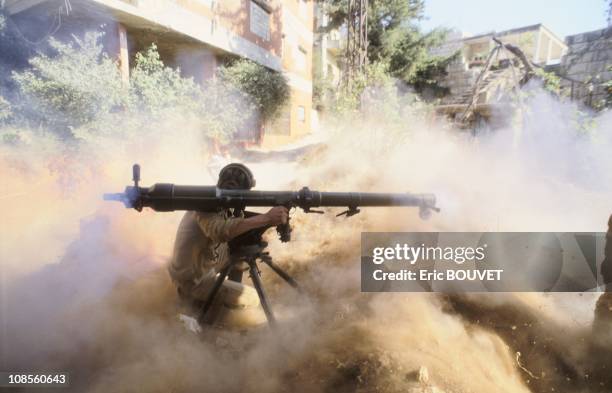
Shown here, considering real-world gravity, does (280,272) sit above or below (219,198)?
below

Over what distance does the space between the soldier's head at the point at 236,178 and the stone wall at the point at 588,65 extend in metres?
10.0

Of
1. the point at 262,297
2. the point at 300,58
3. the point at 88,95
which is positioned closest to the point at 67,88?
the point at 88,95

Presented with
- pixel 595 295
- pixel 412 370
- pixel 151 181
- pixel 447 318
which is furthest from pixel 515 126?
pixel 151 181

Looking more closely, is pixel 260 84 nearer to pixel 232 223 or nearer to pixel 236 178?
pixel 236 178

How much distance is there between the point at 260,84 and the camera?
12.1 metres

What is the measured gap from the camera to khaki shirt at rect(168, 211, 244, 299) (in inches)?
119

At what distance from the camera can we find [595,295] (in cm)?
389

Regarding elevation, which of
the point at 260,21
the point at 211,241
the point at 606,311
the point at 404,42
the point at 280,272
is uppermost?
the point at 404,42

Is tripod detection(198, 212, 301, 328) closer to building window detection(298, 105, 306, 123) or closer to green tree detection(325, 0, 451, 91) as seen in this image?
building window detection(298, 105, 306, 123)

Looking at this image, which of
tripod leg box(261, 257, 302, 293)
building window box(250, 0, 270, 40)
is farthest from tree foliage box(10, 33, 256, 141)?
building window box(250, 0, 270, 40)

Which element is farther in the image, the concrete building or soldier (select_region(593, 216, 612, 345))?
the concrete building

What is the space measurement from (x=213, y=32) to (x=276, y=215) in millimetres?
9554

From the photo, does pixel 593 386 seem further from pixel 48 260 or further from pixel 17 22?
pixel 17 22

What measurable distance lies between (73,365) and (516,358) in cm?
411
